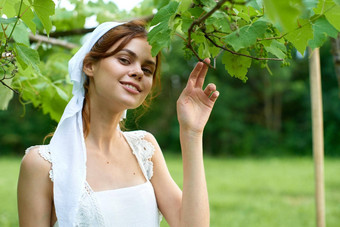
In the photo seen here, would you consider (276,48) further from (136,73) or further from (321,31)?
(136,73)

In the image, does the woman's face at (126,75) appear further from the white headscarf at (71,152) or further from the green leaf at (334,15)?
the green leaf at (334,15)

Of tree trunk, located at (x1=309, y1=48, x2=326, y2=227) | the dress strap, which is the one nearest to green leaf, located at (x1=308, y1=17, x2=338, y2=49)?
the dress strap

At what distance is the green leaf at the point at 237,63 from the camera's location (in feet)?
3.80

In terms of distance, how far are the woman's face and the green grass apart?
477 centimetres

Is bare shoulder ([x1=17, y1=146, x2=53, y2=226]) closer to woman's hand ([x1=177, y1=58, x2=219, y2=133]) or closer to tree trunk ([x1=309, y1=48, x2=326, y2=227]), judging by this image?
woman's hand ([x1=177, y1=58, x2=219, y2=133])

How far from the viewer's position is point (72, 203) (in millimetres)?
1443

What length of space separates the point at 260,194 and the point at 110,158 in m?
7.44

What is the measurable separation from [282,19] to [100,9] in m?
2.44

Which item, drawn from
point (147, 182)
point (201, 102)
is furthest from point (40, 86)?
point (201, 102)

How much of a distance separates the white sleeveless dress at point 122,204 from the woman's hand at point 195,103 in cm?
36

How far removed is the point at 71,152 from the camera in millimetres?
1541

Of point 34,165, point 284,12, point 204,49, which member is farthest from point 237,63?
point 34,165

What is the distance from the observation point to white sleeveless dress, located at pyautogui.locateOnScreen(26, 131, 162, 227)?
1.50 m

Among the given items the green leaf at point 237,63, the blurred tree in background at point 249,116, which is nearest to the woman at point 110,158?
the green leaf at point 237,63
